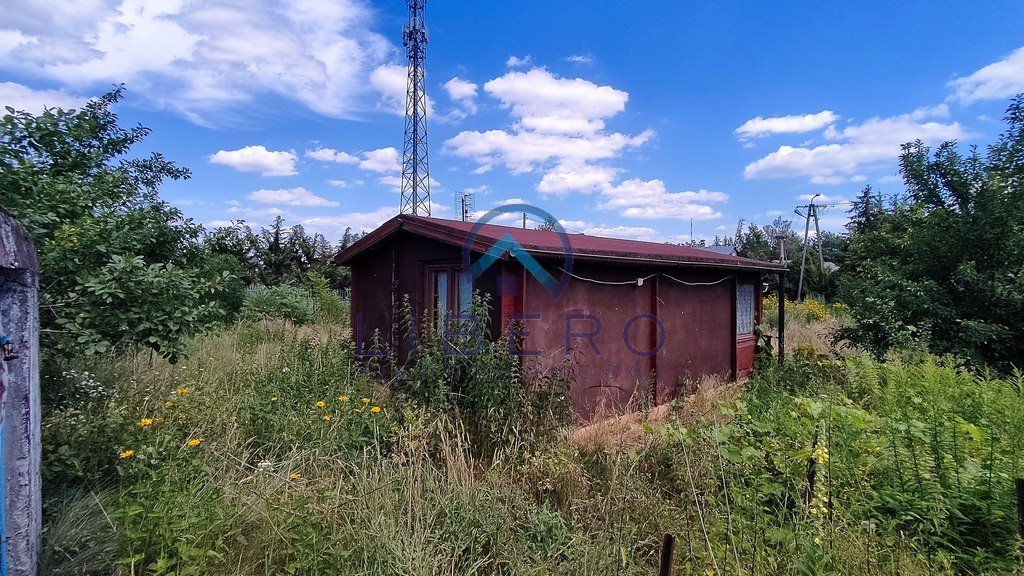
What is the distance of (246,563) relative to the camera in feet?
8.55

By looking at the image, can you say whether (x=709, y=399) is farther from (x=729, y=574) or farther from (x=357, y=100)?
(x=357, y=100)

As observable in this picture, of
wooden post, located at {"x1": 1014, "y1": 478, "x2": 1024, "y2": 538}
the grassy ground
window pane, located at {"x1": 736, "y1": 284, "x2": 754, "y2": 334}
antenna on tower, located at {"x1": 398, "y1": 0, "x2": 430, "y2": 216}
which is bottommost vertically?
the grassy ground

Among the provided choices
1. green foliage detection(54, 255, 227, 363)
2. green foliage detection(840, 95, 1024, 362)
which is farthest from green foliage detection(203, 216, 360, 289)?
green foliage detection(840, 95, 1024, 362)

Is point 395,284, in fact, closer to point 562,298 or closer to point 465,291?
point 465,291

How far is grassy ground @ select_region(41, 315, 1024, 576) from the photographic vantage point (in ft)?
8.26

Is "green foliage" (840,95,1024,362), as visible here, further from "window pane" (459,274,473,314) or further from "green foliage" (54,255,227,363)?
"green foliage" (54,255,227,363)

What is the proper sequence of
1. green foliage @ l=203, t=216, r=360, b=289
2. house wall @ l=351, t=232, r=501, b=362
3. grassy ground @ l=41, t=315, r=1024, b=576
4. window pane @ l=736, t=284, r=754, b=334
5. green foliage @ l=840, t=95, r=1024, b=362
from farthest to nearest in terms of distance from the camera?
1. green foliage @ l=203, t=216, r=360, b=289
2. window pane @ l=736, t=284, r=754, b=334
3. green foliage @ l=840, t=95, r=1024, b=362
4. house wall @ l=351, t=232, r=501, b=362
5. grassy ground @ l=41, t=315, r=1024, b=576

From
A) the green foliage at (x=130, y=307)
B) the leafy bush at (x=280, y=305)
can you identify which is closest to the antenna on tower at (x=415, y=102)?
the leafy bush at (x=280, y=305)

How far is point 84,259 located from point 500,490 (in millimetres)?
3632

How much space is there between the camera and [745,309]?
30.6 ft

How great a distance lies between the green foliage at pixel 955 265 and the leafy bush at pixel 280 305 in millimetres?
12906

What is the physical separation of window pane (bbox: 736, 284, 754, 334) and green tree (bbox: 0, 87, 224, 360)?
8.60m

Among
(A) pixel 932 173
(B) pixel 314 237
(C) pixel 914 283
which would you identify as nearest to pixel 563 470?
(C) pixel 914 283

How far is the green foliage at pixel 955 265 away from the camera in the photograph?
7117 millimetres
